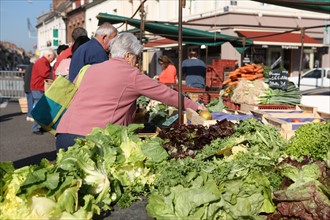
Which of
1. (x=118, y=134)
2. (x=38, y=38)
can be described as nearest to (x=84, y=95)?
(x=118, y=134)

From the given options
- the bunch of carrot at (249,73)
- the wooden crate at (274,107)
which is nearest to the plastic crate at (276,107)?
the wooden crate at (274,107)

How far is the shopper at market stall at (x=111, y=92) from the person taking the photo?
10.5 ft

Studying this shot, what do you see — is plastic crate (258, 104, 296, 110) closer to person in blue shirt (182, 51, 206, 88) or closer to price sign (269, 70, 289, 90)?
price sign (269, 70, 289, 90)

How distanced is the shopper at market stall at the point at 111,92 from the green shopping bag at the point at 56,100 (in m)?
0.22

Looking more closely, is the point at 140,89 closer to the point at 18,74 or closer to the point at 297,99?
the point at 297,99

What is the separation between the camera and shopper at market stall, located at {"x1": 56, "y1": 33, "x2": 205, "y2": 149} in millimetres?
3199

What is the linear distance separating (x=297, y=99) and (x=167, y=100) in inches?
108

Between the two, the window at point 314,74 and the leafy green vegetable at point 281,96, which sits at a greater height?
the leafy green vegetable at point 281,96

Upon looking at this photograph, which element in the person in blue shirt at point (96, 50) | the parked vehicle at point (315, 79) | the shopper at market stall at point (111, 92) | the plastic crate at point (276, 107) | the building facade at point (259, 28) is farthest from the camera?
the parked vehicle at point (315, 79)

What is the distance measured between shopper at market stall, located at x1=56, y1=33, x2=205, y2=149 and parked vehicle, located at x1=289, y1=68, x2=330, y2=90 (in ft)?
57.4

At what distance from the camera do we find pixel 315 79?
20.2m

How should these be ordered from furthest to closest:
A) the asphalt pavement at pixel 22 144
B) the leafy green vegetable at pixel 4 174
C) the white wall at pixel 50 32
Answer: the white wall at pixel 50 32 → the asphalt pavement at pixel 22 144 → the leafy green vegetable at pixel 4 174

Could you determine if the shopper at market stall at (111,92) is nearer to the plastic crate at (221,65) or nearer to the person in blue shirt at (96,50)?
the person in blue shirt at (96,50)

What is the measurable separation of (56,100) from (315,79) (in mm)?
18730
